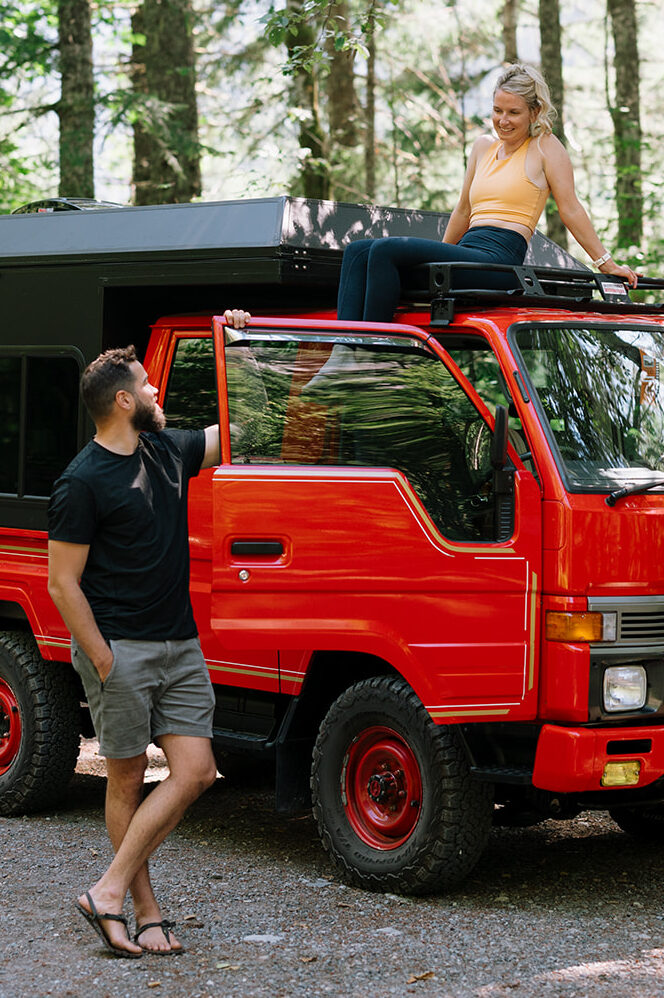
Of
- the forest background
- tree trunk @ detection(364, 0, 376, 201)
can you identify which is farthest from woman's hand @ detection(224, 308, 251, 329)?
tree trunk @ detection(364, 0, 376, 201)

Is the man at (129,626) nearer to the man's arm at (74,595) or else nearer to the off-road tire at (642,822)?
the man's arm at (74,595)

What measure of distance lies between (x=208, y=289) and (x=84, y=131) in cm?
971

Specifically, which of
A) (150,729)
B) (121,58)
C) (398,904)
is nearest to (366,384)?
(150,729)

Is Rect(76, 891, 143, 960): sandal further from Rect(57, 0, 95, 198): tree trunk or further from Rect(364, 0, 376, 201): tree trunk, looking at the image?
Rect(364, 0, 376, 201): tree trunk

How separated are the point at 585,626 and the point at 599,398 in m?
1.02

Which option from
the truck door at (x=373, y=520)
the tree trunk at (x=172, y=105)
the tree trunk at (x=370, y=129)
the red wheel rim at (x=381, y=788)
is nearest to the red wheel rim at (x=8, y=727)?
the truck door at (x=373, y=520)

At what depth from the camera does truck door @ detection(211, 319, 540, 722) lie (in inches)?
205

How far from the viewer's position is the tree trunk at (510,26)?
19.1 meters

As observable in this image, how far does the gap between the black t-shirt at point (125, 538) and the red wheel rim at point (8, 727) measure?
2649 millimetres

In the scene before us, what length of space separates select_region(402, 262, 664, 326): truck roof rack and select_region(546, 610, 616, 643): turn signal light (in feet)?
4.42

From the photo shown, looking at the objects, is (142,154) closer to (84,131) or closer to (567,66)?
(84,131)

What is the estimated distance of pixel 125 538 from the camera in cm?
477

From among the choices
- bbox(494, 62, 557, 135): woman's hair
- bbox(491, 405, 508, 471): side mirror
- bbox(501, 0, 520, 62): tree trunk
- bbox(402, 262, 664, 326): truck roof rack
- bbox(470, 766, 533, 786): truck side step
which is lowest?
bbox(470, 766, 533, 786): truck side step

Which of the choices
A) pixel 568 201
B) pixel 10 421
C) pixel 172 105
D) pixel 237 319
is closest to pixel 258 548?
pixel 237 319
